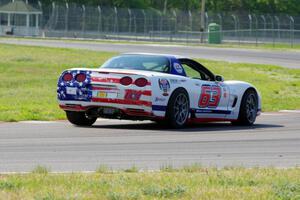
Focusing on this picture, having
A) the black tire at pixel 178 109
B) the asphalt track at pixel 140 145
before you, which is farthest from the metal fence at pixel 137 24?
the asphalt track at pixel 140 145

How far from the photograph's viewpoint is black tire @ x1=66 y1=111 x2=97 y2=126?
16969 millimetres

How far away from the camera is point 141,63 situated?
56.6ft

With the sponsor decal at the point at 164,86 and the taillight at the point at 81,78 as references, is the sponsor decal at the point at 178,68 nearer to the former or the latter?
the sponsor decal at the point at 164,86

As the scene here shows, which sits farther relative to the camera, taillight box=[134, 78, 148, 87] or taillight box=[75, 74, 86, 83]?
taillight box=[75, 74, 86, 83]

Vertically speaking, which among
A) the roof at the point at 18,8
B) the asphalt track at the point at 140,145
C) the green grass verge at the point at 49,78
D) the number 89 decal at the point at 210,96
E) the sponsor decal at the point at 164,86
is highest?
the roof at the point at 18,8

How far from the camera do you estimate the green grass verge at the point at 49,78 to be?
20.2m

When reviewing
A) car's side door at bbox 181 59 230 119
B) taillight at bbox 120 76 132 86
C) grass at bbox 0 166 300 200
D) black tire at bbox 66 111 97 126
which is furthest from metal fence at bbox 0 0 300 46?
grass at bbox 0 166 300 200

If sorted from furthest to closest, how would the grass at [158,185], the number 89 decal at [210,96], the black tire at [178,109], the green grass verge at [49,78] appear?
the green grass verge at [49,78] < the number 89 decal at [210,96] < the black tire at [178,109] < the grass at [158,185]

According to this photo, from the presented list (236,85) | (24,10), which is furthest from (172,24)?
(236,85)

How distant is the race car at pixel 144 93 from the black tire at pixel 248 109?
27cm

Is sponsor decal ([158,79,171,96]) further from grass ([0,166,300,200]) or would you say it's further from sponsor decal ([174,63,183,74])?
grass ([0,166,300,200])

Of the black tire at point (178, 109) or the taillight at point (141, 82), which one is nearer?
the taillight at point (141, 82)

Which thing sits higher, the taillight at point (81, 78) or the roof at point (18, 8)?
the roof at point (18, 8)

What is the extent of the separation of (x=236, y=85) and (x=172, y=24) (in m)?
60.7
